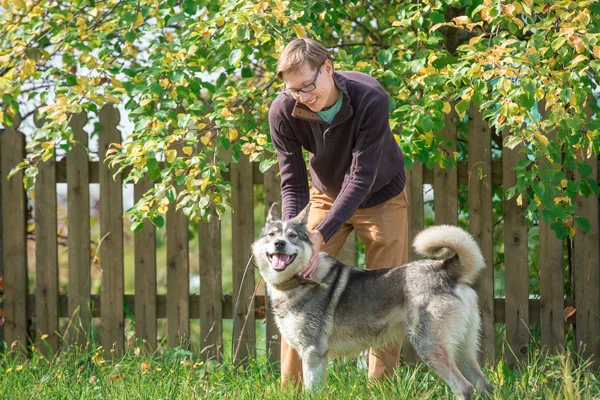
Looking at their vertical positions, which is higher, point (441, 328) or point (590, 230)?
point (590, 230)

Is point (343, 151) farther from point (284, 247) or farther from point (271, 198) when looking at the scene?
point (271, 198)

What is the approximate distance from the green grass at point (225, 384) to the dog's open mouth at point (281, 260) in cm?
63

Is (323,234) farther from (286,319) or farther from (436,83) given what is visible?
(436,83)

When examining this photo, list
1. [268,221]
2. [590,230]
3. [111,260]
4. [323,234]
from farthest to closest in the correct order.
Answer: [111,260], [590,230], [268,221], [323,234]

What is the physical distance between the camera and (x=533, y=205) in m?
4.26

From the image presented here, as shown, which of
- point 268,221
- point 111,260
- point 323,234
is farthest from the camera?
point 111,260

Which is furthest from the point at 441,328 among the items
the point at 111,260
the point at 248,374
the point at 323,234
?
the point at 111,260

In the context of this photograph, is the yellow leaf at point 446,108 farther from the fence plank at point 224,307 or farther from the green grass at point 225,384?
the fence plank at point 224,307

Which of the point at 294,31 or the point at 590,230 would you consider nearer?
the point at 294,31

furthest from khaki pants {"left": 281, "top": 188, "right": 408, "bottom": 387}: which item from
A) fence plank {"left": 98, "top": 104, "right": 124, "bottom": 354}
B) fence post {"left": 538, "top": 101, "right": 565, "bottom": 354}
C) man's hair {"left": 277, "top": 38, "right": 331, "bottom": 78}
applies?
fence plank {"left": 98, "top": 104, "right": 124, "bottom": 354}

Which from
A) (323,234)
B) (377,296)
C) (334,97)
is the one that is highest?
(334,97)

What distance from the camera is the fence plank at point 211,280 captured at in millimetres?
5289

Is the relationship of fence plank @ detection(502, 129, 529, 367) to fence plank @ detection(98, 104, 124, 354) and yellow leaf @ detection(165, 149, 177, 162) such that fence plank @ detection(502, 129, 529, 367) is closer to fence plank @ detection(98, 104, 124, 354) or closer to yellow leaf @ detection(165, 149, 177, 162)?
yellow leaf @ detection(165, 149, 177, 162)

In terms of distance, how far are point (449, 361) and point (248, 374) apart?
167 centimetres
